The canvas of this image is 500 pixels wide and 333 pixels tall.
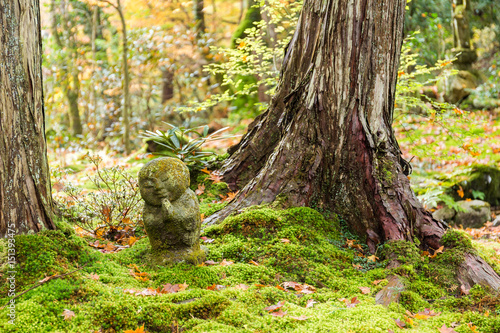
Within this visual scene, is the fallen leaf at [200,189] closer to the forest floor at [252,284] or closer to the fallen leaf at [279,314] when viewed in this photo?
the forest floor at [252,284]

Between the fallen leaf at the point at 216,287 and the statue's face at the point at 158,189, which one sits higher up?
the statue's face at the point at 158,189

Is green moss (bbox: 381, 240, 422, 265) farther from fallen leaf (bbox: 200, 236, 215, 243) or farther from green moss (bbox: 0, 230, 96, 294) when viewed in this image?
green moss (bbox: 0, 230, 96, 294)

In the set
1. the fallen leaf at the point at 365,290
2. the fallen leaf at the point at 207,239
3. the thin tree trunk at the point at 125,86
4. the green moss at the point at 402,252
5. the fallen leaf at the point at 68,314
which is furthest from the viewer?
the thin tree trunk at the point at 125,86

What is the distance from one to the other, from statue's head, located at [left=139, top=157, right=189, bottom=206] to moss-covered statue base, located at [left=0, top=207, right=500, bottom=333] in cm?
70

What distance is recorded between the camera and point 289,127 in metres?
4.97

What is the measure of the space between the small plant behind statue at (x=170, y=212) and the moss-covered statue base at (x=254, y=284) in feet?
0.50

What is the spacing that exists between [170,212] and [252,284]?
1.01m

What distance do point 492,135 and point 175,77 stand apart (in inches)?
444

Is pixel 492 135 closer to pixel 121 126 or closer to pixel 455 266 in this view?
pixel 455 266

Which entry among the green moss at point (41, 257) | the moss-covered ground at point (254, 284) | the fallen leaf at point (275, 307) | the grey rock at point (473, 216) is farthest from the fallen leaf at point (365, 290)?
the grey rock at point (473, 216)

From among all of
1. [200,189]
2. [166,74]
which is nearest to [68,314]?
[200,189]

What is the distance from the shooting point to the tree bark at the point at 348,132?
4.55 meters

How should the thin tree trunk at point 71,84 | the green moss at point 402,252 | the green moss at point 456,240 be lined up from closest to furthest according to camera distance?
1. the green moss at point 402,252
2. the green moss at point 456,240
3. the thin tree trunk at point 71,84

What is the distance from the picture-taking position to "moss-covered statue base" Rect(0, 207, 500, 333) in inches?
110
